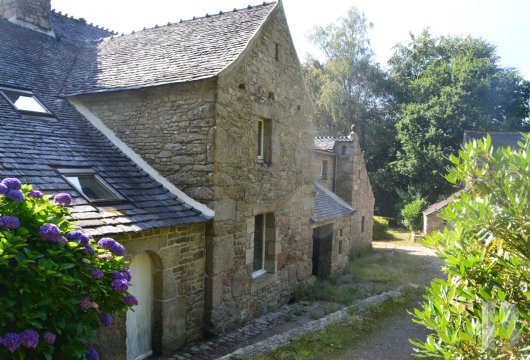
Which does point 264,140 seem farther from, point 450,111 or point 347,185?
point 450,111

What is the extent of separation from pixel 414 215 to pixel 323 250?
14008 millimetres

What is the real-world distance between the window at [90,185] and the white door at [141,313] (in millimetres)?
1169

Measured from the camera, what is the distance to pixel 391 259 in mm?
18172

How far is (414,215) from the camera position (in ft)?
86.7

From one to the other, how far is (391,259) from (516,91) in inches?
765

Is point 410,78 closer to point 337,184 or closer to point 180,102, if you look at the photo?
point 337,184

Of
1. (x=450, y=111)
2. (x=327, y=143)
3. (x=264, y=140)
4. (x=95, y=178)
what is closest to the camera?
(x=95, y=178)

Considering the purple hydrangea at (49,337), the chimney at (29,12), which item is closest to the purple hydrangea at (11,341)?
the purple hydrangea at (49,337)

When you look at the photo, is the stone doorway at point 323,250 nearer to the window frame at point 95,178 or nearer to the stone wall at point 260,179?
the stone wall at point 260,179

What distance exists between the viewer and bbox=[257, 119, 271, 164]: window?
10.1 meters

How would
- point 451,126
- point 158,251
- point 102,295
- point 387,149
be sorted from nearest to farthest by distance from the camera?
1. point 102,295
2. point 158,251
3. point 451,126
4. point 387,149

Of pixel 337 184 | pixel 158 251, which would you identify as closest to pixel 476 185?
pixel 158 251

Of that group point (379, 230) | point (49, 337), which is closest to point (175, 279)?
point (49, 337)

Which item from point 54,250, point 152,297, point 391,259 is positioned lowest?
point 391,259
